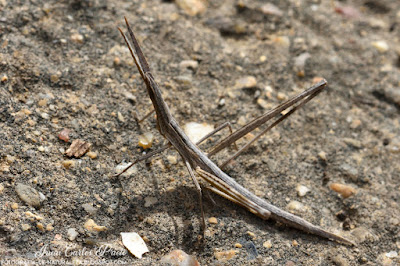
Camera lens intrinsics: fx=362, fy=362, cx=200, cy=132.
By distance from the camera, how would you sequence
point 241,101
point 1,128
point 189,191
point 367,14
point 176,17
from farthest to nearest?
point 367,14
point 176,17
point 241,101
point 189,191
point 1,128

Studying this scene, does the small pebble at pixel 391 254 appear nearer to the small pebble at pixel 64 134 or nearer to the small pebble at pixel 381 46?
the small pebble at pixel 381 46

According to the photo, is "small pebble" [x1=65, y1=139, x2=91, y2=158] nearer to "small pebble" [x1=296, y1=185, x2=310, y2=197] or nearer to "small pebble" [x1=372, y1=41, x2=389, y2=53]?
"small pebble" [x1=296, y1=185, x2=310, y2=197]

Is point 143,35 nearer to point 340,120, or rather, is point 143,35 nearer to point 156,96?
point 156,96

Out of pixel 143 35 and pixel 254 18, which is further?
pixel 254 18

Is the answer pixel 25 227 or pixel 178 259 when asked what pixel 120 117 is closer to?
pixel 25 227

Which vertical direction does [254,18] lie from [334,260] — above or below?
above

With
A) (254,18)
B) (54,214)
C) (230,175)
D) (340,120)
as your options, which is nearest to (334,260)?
(230,175)

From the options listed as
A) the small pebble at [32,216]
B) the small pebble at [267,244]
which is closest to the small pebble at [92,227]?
the small pebble at [32,216]
